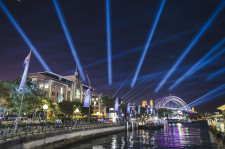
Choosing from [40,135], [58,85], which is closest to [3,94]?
[40,135]

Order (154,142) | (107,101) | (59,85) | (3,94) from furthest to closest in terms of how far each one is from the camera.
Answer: (107,101) → (59,85) → (154,142) → (3,94)

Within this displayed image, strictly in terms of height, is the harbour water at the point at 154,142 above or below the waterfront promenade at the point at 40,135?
below

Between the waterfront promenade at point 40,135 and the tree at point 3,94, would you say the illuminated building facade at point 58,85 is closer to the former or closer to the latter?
the tree at point 3,94

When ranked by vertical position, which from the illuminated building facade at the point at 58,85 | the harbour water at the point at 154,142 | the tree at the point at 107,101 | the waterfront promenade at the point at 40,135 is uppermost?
the illuminated building facade at the point at 58,85

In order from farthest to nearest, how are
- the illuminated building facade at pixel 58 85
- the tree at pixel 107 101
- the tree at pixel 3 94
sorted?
the tree at pixel 107 101
the illuminated building facade at pixel 58 85
the tree at pixel 3 94

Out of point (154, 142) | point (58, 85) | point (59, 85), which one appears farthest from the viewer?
point (59, 85)

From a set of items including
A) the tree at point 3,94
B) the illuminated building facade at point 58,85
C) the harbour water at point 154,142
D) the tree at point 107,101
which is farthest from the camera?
the tree at point 107,101

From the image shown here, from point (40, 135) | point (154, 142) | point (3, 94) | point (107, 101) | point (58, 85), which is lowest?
point (154, 142)

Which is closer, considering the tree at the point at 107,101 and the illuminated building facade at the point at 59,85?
the illuminated building facade at the point at 59,85

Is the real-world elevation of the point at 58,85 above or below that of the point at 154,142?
above

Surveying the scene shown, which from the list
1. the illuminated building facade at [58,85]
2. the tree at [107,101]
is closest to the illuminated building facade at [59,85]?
the illuminated building facade at [58,85]

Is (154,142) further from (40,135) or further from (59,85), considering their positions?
(59,85)

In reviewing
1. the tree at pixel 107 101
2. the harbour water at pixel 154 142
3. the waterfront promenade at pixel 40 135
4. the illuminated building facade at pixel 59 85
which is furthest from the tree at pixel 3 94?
the tree at pixel 107 101

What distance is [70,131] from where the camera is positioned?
35000 millimetres
